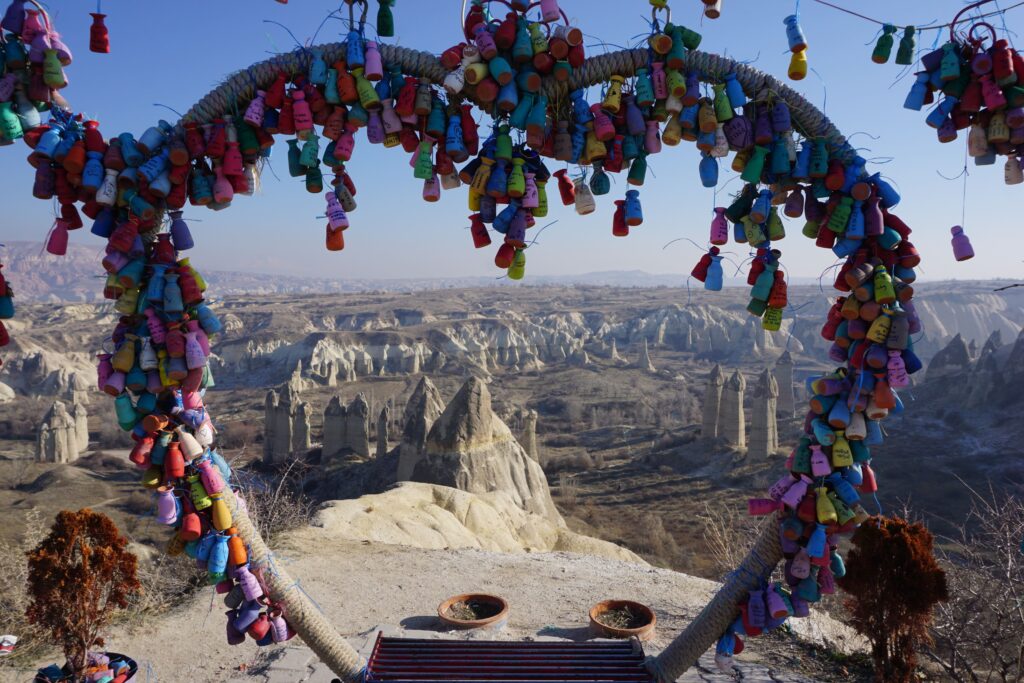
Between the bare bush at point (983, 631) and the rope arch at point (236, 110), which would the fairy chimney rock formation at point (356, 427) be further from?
the rope arch at point (236, 110)

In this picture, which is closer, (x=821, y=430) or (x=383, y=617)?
(x=821, y=430)

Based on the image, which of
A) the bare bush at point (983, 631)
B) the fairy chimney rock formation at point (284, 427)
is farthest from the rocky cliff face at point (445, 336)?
the bare bush at point (983, 631)

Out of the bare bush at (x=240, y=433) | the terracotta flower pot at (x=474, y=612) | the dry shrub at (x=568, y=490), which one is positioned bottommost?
the dry shrub at (x=568, y=490)

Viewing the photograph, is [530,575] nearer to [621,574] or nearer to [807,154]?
[621,574]

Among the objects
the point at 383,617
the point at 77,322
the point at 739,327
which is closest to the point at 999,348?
the point at 739,327

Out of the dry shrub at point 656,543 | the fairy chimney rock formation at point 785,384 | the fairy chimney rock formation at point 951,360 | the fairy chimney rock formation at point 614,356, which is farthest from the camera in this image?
the fairy chimney rock formation at point 614,356

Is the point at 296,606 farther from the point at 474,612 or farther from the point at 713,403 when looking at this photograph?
the point at 713,403

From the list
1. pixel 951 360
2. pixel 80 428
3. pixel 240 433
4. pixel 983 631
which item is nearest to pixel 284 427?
pixel 240 433
